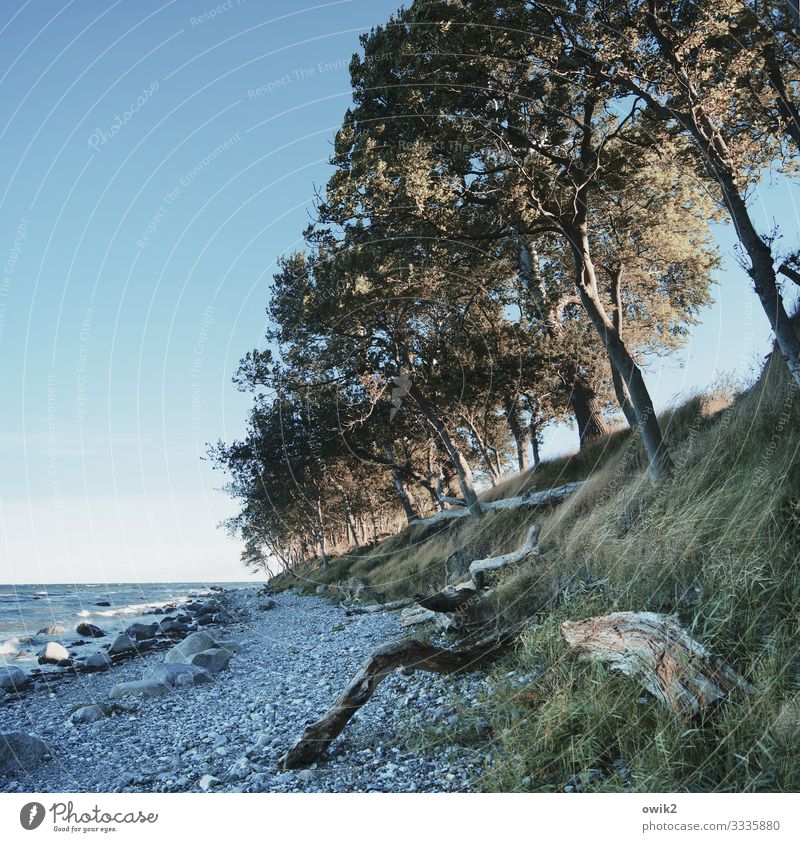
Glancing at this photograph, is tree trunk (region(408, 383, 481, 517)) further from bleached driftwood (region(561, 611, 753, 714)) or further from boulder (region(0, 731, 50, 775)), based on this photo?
boulder (region(0, 731, 50, 775))

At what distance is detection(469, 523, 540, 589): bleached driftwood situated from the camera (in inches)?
341

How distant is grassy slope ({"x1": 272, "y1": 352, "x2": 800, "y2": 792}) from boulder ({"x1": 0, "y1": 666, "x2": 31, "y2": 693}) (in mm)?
9512

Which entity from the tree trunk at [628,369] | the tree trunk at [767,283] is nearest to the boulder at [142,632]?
the tree trunk at [628,369]

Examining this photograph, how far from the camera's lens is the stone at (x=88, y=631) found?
2016cm

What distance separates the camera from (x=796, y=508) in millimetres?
5547

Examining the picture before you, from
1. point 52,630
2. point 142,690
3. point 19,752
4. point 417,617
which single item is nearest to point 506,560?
point 417,617

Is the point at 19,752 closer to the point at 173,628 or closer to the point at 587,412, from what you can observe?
the point at 587,412

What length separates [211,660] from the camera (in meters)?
10.6

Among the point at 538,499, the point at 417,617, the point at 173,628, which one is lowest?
the point at 173,628

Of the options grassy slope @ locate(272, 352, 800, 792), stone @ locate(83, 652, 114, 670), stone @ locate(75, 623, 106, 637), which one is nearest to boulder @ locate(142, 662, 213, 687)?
stone @ locate(83, 652, 114, 670)

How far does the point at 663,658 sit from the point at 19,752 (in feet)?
20.2

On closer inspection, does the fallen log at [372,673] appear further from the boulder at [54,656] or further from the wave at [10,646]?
the wave at [10,646]

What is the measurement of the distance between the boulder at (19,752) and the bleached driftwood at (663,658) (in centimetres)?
550
